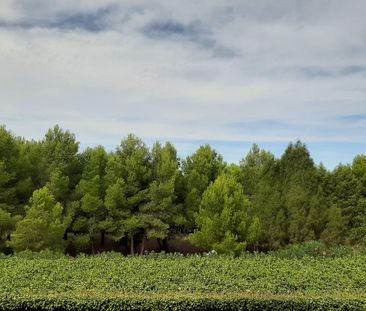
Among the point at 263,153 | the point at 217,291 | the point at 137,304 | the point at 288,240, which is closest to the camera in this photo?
the point at 137,304

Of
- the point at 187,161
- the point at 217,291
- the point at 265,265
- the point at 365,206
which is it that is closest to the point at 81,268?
the point at 217,291

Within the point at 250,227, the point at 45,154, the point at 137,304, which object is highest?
the point at 45,154

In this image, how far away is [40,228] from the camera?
26906 mm

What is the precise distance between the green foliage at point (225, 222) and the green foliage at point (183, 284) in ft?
25.3

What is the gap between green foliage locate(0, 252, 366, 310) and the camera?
46.6 feet

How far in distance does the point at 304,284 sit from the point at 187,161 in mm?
25178

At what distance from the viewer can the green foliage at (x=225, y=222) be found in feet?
92.3

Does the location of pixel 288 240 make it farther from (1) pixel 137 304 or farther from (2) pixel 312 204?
(1) pixel 137 304

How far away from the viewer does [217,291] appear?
1538 cm

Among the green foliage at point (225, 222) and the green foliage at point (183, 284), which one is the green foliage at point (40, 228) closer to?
the green foliage at point (183, 284)

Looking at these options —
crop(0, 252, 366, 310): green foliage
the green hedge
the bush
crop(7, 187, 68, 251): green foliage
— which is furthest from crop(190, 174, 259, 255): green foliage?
the green hedge

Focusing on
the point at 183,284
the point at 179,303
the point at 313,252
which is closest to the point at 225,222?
the point at 313,252

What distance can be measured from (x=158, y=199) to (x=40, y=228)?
33.9ft

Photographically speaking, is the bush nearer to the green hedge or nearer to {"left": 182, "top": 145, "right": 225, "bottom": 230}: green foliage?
the green hedge
